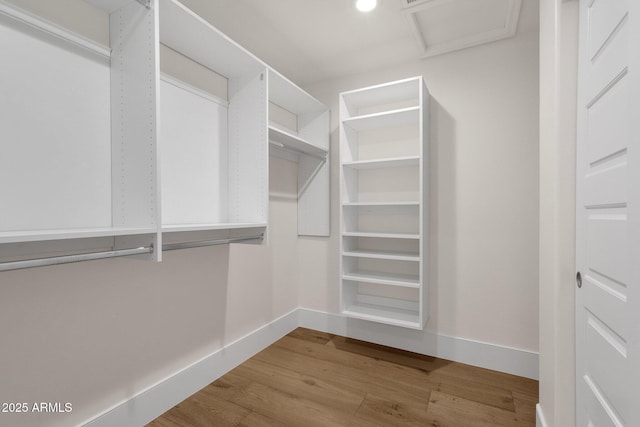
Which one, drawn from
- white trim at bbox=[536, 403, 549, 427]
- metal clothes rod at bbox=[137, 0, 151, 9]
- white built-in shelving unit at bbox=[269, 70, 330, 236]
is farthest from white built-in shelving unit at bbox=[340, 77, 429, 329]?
metal clothes rod at bbox=[137, 0, 151, 9]

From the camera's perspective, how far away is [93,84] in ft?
4.54

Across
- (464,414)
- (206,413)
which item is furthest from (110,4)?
(464,414)

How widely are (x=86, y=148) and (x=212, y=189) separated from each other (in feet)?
2.39

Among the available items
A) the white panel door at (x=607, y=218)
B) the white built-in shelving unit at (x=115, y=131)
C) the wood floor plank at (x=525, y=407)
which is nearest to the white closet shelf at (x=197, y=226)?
the white built-in shelving unit at (x=115, y=131)

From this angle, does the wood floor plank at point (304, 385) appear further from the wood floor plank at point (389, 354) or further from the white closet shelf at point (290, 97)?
the white closet shelf at point (290, 97)

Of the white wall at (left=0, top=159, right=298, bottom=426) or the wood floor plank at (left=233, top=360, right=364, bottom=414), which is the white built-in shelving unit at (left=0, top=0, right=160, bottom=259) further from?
the wood floor plank at (left=233, top=360, right=364, bottom=414)

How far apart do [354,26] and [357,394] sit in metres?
2.45

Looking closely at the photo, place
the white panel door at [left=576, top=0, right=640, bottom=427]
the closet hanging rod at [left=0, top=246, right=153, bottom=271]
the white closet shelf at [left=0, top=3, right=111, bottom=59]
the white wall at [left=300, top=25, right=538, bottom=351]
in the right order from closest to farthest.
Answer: the white panel door at [left=576, top=0, right=640, bottom=427]
the closet hanging rod at [left=0, top=246, right=153, bottom=271]
the white closet shelf at [left=0, top=3, right=111, bottom=59]
the white wall at [left=300, top=25, right=538, bottom=351]

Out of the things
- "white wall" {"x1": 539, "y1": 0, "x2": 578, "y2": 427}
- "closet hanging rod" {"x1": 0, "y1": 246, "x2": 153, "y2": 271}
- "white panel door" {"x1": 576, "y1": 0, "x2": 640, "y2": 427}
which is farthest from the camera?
"white wall" {"x1": 539, "y1": 0, "x2": 578, "y2": 427}

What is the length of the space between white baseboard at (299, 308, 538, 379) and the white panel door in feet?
3.35

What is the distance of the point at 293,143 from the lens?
2428 mm

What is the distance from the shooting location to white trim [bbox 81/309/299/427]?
4.94 ft

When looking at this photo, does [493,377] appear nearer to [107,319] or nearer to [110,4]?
[107,319]

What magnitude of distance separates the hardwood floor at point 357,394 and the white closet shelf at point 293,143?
1678mm
